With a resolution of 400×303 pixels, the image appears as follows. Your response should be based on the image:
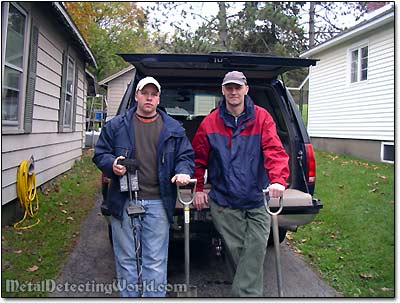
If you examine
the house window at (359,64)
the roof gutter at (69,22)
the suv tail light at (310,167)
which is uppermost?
the house window at (359,64)

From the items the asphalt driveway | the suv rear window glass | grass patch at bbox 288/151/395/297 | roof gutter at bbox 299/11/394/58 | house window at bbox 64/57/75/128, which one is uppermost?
roof gutter at bbox 299/11/394/58

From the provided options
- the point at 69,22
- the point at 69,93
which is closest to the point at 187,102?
the point at 69,22

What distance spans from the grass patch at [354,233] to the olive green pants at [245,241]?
0.96 meters

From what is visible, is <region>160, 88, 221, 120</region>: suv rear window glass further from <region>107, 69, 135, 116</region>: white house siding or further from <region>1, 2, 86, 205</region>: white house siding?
<region>107, 69, 135, 116</region>: white house siding

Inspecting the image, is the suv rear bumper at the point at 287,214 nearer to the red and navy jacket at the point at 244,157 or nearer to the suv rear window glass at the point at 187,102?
the red and navy jacket at the point at 244,157

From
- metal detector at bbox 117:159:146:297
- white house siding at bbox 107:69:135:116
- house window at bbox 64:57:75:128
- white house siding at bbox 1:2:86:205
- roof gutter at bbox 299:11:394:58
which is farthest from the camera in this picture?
white house siding at bbox 107:69:135:116

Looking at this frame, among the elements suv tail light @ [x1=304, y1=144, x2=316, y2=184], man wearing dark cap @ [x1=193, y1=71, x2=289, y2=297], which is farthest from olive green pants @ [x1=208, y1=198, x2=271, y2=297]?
suv tail light @ [x1=304, y1=144, x2=316, y2=184]

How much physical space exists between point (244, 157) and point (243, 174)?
0.12 meters

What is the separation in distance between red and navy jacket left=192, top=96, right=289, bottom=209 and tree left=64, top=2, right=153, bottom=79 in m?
16.9

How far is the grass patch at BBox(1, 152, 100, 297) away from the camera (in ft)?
12.2

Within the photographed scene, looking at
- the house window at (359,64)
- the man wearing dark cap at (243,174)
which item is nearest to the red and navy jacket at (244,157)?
the man wearing dark cap at (243,174)

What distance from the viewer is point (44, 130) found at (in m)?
6.88

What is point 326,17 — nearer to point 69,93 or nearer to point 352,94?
point 352,94

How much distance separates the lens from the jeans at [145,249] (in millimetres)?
3020
